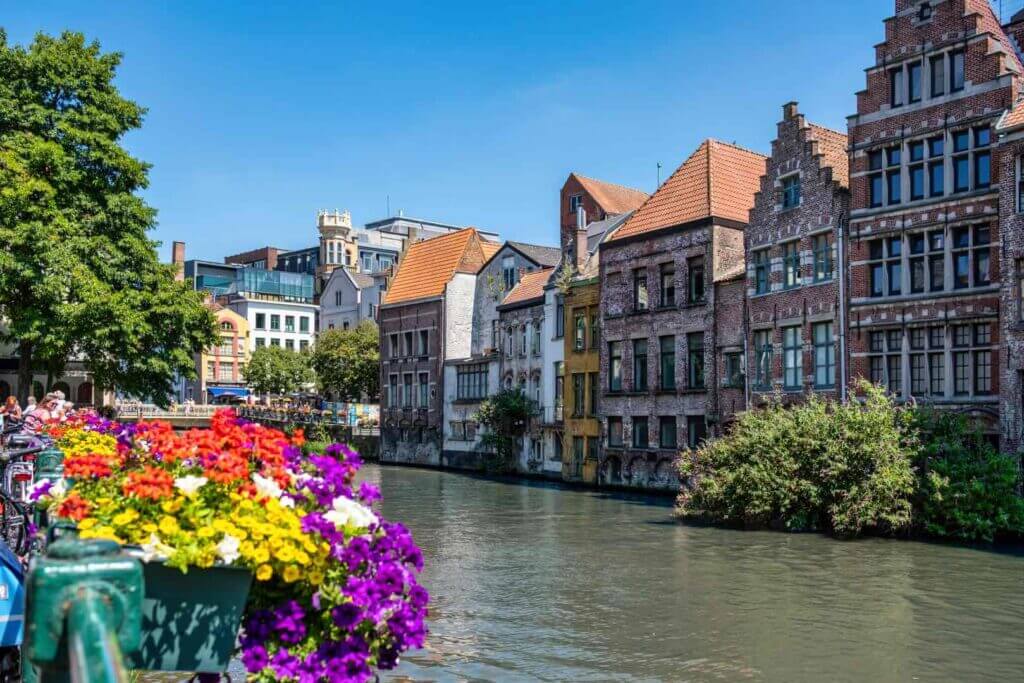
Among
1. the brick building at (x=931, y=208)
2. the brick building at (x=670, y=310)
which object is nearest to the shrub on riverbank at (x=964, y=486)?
the brick building at (x=931, y=208)

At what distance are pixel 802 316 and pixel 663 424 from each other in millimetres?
9135

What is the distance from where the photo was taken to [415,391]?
210 feet

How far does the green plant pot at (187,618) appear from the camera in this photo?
154 inches

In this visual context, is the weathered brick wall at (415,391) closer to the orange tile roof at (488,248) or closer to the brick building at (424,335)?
the brick building at (424,335)

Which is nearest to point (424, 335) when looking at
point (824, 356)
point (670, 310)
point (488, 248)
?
point (488, 248)

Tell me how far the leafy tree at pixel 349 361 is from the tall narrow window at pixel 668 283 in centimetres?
3790

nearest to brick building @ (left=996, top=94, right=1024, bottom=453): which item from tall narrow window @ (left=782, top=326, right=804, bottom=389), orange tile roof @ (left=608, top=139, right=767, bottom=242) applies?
tall narrow window @ (left=782, top=326, right=804, bottom=389)

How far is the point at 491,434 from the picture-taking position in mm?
53906

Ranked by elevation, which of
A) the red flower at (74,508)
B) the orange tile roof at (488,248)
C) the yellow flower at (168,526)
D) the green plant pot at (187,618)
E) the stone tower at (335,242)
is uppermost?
the stone tower at (335,242)

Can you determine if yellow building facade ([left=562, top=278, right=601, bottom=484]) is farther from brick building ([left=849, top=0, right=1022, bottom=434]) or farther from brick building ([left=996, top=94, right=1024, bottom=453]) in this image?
brick building ([left=996, top=94, right=1024, bottom=453])

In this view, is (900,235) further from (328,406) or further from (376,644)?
(328,406)

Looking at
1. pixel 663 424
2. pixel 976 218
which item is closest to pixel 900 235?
pixel 976 218

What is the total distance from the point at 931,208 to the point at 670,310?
44.4 feet

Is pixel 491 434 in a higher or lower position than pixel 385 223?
lower
